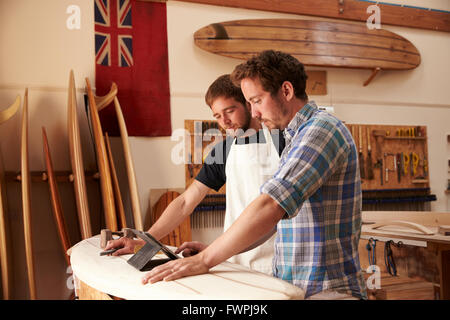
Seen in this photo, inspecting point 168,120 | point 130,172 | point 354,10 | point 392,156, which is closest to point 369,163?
point 392,156

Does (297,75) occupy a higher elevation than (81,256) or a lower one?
higher

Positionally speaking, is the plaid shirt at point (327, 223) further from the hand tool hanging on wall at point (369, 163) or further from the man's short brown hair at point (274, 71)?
the hand tool hanging on wall at point (369, 163)

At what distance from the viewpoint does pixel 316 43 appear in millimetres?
4637

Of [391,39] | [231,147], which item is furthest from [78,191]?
[391,39]

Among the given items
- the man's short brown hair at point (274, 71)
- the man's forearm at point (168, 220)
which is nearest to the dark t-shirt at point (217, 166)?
the man's forearm at point (168, 220)

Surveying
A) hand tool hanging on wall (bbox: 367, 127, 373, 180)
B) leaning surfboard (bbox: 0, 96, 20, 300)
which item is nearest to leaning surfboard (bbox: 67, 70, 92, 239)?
leaning surfboard (bbox: 0, 96, 20, 300)

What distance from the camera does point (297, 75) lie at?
1686 mm

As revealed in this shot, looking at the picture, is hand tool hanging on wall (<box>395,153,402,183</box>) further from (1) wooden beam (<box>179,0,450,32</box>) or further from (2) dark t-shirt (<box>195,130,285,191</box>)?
(2) dark t-shirt (<box>195,130,285,191</box>)

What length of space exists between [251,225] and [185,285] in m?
0.27

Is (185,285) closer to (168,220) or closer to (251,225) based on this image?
(251,225)

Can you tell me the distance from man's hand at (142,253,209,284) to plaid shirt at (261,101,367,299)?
31 cm

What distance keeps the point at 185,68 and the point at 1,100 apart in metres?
1.71

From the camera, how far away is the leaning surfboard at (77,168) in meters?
3.43

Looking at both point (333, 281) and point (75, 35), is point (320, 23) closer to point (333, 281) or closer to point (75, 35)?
point (75, 35)
